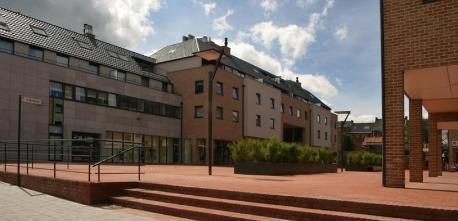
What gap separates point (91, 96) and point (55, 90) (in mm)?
2846

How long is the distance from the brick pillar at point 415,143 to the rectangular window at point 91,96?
73.6 ft

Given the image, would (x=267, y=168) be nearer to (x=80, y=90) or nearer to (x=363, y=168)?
(x=363, y=168)

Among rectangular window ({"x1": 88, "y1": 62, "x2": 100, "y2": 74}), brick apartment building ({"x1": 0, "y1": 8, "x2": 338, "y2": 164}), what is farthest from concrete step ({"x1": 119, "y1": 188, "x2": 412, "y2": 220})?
rectangular window ({"x1": 88, "y1": 62, "x2": 100, "y2": 74})

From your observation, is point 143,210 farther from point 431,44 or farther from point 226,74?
point 226,74

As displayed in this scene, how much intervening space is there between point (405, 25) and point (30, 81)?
78.1 ft

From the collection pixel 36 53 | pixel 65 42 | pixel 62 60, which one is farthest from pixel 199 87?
pixel 36 53

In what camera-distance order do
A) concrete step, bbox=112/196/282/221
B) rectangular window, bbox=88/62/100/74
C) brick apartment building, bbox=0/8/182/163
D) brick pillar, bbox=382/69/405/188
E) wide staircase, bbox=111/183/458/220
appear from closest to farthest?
wide staircase, bbox=111/183/458/220 < concrete step, bbox=112/196/282/221 < brick pillar, bbox=382/69/405/188 < brick apartment building, bbox=0/8/182/163 < rectangular window, bbox=88/62/100/74

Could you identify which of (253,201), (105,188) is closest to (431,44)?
(253,201)

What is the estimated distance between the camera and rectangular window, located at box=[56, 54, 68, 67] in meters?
30.9

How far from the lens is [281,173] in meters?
19.7

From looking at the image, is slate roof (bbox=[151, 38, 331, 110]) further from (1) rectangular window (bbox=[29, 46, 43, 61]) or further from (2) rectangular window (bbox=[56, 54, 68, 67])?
(1) rectangular window (bbox=[29, 46, 43, 61])

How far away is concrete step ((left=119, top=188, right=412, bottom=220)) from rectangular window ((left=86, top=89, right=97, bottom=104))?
73.0 feet

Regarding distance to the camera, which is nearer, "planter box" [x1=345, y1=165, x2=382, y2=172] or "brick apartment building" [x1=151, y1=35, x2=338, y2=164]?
"planter box" [x1=345, y1=165, x2=382, y2=172]

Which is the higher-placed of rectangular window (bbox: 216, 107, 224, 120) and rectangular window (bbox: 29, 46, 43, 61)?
rectangular window (bbox: 29, 46, 43, 61)
